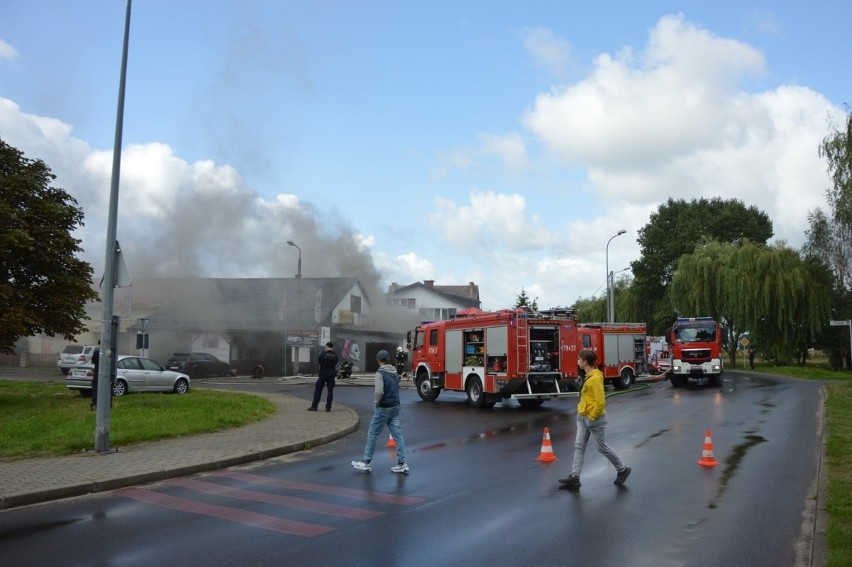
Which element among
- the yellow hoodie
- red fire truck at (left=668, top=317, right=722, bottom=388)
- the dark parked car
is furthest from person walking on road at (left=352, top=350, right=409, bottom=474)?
the dark parked car

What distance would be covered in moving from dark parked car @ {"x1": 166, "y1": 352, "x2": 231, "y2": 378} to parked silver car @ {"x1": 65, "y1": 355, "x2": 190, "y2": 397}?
11.2 m

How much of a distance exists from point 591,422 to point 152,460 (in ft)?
20.1

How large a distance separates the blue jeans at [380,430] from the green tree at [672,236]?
45.2 meters

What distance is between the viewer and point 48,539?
5.85 metres

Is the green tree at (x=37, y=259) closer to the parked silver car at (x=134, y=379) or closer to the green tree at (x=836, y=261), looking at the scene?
the parked silver car at (x=134, y=379)

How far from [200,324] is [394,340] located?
1154cm

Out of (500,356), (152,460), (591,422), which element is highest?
(500,356)

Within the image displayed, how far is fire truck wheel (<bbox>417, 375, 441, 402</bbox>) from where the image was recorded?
20906mm

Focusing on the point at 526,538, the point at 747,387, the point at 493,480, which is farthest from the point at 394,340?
the point at 526,538

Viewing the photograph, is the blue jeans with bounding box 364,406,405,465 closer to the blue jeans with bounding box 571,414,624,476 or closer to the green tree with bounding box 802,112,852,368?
the blue jeans with bounding box 571,414,624,476

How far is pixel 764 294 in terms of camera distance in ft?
123

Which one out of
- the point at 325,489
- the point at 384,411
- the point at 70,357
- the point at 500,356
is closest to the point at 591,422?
the point at 384,411

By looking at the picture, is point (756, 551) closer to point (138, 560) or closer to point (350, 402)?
point (138, 560)

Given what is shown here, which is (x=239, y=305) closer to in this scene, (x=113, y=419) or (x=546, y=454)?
(x=113, y=419)
